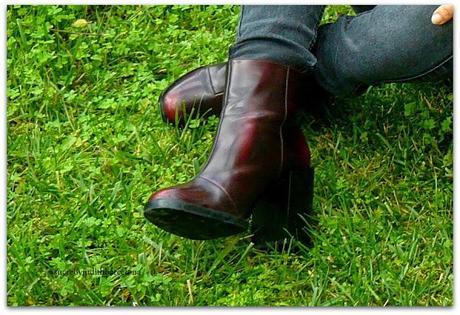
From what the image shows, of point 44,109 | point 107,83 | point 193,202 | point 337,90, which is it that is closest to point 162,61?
point 107,83

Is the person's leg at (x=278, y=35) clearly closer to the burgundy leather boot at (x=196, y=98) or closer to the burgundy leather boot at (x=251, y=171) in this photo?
the burgundy leather boot at (x=251, y=171)

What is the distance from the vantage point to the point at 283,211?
6.38 ft

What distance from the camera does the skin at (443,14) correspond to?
6.06 ft

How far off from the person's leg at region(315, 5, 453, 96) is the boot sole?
1.35 ft

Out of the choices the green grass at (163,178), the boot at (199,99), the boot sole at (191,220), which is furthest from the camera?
the boot at (199,99)

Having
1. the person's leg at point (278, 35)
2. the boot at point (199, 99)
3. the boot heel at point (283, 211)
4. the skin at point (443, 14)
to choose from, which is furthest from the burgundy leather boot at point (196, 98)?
the skin at point (443, 14)

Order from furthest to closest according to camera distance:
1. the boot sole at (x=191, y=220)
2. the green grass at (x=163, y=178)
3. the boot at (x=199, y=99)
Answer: the boot at (x=199, y=99) < the green grass at (x=163, y=178) < the boot sole at (x=191, y=220)

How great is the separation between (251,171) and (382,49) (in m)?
0.36

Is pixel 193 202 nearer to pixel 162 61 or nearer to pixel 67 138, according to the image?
pixel 67 138

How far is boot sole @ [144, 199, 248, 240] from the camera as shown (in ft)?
5.82

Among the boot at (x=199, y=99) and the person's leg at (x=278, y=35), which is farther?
the boot at (x=199, y=99)

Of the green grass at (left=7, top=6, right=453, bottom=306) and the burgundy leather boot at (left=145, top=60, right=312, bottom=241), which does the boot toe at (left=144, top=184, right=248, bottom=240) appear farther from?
the green grass at (left=7, top=6, right=453, bottom=306)

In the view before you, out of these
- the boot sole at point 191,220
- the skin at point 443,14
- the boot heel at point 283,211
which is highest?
the skin at point 443,14

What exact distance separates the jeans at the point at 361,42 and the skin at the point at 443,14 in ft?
0.06
